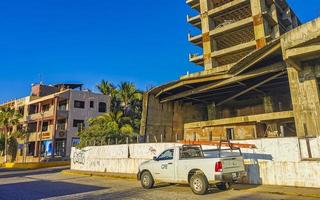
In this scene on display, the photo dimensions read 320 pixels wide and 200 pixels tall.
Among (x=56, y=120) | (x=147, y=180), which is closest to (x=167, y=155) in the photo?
(x=147, y=180)

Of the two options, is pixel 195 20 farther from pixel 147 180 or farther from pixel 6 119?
pixel 147 180

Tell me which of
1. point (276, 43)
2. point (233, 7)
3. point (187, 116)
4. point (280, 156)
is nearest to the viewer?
point (280, 156)

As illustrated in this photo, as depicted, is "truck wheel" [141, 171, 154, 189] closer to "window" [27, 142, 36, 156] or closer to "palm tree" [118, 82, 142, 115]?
"palm tree" [118, 82, 142, 115]

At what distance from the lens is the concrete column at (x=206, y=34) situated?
4361 cm

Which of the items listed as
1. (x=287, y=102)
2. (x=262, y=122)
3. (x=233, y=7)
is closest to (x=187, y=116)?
(x=262, y=122)

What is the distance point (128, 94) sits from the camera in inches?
1812

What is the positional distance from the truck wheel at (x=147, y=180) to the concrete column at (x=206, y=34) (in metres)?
32.6

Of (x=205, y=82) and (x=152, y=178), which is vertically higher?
(x=205, y=82)

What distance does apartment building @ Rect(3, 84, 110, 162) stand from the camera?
43750 mm

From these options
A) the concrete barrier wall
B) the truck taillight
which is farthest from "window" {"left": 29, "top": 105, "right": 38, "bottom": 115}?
the truck taillight

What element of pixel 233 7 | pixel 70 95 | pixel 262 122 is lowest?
pixel 262 122

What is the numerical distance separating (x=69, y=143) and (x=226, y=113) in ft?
82.5

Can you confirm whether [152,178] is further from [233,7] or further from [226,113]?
[233,7]

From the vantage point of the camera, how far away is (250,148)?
13164mm
